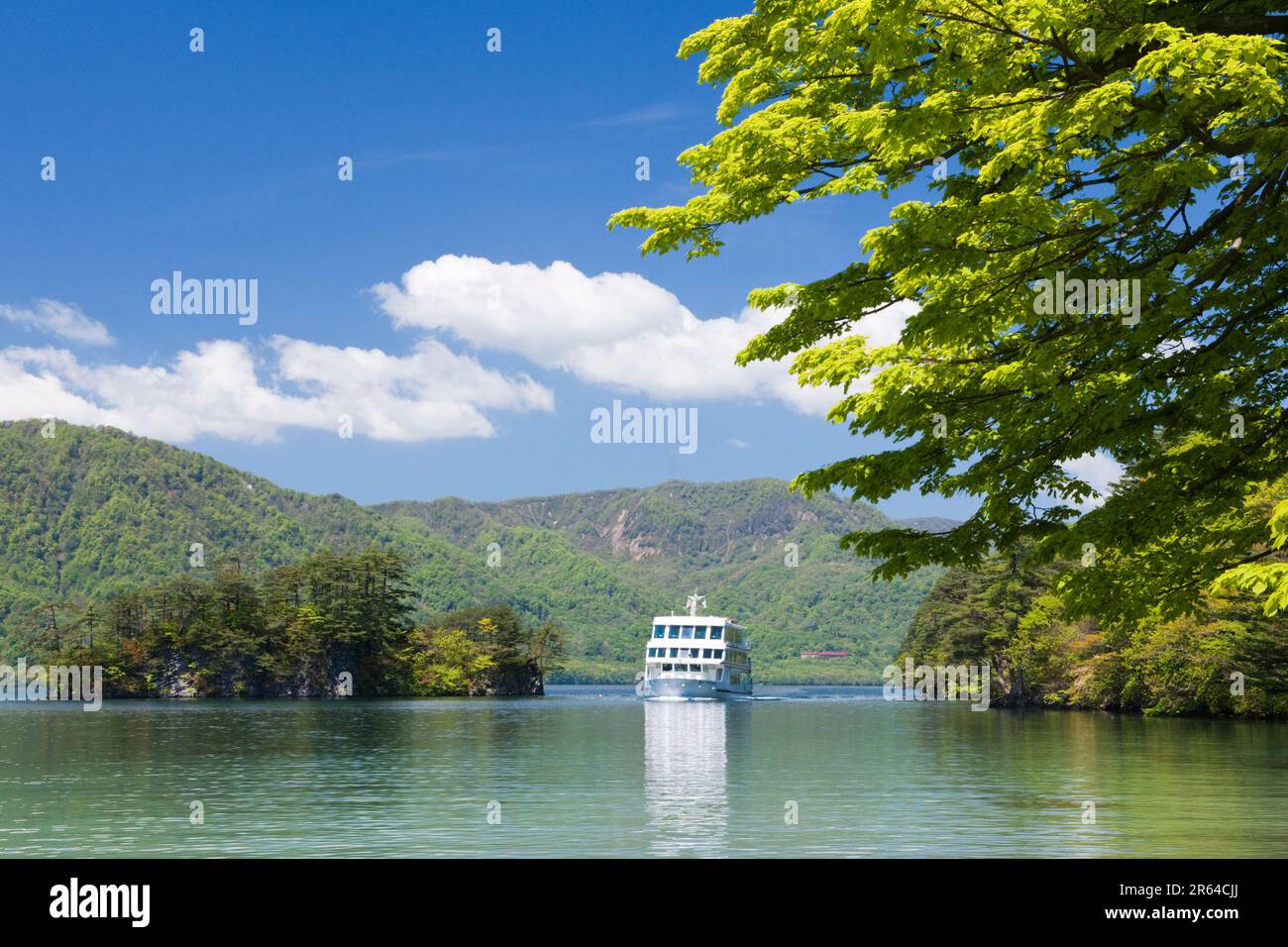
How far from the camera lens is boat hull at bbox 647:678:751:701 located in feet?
295

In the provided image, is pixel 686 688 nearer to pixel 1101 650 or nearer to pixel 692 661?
pixel 692 661

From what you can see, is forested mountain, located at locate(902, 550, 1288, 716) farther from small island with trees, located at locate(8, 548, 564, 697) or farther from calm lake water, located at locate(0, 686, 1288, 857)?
small island with trees, located at locate(8, 548, 564, 697)

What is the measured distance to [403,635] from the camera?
11794cm

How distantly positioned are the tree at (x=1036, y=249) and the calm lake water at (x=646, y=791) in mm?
8609

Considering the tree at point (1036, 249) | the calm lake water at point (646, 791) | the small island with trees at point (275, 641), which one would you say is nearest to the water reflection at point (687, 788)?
the calm lake water at point (646, 791)

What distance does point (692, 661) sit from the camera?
299 ft

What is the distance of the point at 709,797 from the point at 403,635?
95224 mm

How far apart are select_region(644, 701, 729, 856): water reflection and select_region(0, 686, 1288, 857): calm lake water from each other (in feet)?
0.39

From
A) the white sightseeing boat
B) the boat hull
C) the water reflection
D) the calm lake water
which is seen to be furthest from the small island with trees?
the water reflection

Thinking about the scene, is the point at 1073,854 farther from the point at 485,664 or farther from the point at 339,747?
the point at 485,664

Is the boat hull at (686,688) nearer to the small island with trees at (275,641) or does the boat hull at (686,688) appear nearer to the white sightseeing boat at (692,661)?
the white sightseeing boat at (692,661)

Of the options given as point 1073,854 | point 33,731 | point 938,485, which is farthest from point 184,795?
point 33,731

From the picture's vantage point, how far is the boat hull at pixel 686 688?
295 ft
